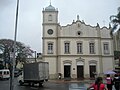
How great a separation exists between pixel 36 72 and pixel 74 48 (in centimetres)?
2629

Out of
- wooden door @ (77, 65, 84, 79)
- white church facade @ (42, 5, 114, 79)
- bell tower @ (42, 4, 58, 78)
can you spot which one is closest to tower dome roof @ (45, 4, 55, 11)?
white church facade @ (42, 5, 114, 79)

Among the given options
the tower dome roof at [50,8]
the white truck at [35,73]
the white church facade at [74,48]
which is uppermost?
the tower dome roof at [50,8]

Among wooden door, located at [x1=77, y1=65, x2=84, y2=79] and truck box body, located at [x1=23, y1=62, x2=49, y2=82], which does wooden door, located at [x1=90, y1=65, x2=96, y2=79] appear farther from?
truck box body, located at [x1=23, y1=62, x2=49, y2=82]

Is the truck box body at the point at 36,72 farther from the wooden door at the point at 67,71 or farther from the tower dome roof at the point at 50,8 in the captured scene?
the tower dome roof at the point at 50,8

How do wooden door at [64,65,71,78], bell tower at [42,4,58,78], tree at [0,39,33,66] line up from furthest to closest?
tree at [0,39,33,66], bell tower at [42,4,58,78], wooden door at [64,65,71,78]

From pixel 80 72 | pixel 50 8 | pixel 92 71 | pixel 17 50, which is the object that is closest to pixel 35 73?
pixel 80 72

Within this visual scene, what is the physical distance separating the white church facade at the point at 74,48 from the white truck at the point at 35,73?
858 inches

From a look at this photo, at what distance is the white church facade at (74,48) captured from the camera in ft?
198

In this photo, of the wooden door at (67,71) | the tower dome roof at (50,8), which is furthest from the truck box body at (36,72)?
the tower dome roof at (50,8)

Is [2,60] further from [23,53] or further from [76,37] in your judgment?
[76,37]

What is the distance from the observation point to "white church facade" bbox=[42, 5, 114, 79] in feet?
198

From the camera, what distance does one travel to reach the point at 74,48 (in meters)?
61.1

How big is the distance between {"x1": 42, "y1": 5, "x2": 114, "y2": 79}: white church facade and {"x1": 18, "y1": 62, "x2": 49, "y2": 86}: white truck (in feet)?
71.5

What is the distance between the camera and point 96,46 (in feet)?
202
